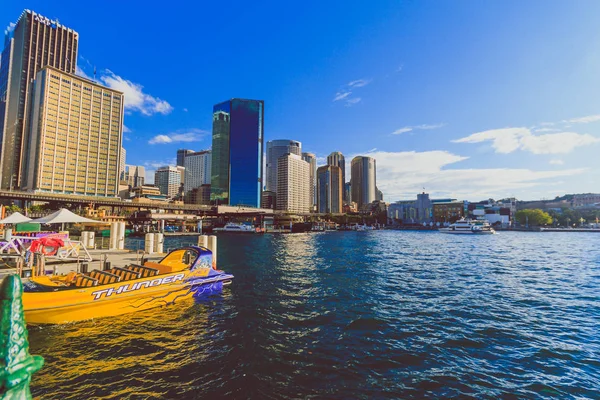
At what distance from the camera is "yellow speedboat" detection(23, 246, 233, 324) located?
12.7m

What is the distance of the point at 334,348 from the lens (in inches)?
453

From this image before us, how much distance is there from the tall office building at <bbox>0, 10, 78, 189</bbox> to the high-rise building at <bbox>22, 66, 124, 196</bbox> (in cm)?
1215

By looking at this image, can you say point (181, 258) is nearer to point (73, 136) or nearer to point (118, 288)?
point (118, 288)

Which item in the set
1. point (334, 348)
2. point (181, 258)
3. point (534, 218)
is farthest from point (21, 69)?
point (534, 218)

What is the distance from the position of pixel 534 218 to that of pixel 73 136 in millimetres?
258643

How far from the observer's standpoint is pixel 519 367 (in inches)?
408

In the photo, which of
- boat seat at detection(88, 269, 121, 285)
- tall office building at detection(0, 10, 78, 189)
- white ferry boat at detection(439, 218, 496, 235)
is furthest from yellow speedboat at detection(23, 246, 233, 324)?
tall office building at detection(0, 10, 78, 189)

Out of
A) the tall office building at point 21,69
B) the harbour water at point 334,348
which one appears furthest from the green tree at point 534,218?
the tall office building at point 21,69

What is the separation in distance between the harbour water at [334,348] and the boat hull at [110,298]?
1.98 feet

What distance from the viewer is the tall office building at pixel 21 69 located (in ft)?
510

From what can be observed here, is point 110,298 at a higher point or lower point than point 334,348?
higher

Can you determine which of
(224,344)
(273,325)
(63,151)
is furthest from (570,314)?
(63,151)

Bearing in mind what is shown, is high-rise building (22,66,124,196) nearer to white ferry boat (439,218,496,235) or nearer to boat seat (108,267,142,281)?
boat seat (108,267,142,281)

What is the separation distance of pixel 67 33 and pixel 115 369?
24827 cm
